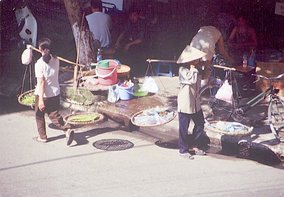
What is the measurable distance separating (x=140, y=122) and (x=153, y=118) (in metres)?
0.26

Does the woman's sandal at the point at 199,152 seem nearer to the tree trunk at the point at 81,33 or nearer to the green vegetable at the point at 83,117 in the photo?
the green vegetable at the point at 83,117

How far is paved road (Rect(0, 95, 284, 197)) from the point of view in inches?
230

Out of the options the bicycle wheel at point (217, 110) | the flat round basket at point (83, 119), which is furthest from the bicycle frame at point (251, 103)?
the flat round basket at point (83, 119)

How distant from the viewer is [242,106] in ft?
27.2

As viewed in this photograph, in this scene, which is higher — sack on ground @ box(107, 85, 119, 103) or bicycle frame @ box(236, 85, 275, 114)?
bicycle frame @ box(236, 85, 275, 114)

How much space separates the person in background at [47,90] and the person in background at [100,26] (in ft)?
13.7

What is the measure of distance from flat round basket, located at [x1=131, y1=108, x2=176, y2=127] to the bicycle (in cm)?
96

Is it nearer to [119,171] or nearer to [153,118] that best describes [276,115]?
[153,118]

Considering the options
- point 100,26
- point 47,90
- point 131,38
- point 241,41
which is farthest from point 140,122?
point 131,38

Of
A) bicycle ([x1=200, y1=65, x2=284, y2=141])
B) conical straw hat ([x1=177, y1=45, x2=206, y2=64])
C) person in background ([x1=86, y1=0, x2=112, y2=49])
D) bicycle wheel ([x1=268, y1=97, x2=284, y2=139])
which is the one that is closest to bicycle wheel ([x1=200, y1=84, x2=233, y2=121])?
bicycle ([x1=200, y1=65, x2=284, y2=141])

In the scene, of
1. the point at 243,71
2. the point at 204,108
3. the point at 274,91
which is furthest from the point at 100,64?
the point at 274,91

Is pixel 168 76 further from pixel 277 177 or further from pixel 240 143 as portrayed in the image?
pixel 277 177

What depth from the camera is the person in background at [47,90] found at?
24.0ft

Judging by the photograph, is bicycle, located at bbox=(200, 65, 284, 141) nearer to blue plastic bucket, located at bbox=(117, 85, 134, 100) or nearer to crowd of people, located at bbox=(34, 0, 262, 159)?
crowd of people, located at bbox=(34, 0, 262, 159)
